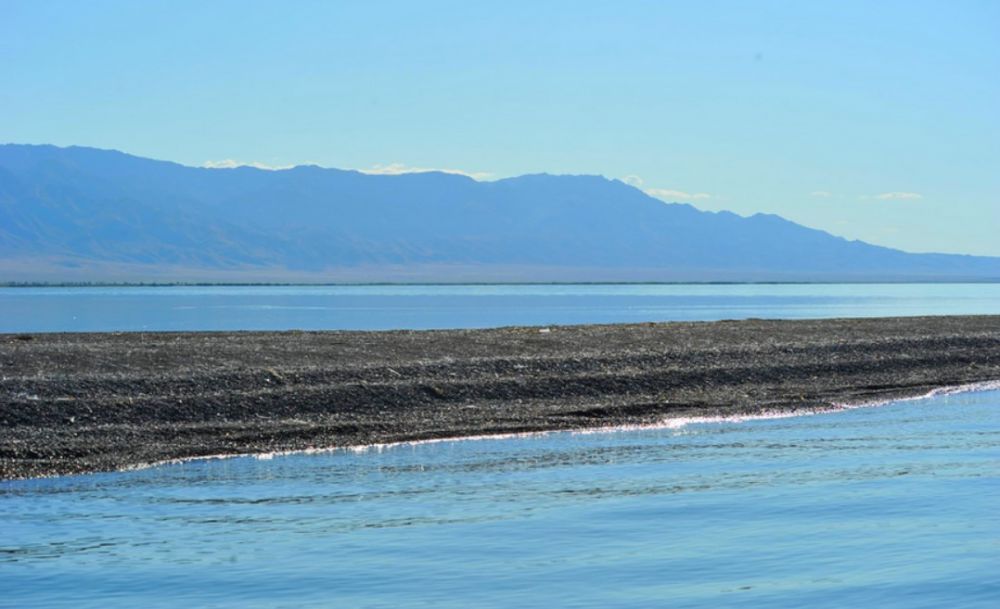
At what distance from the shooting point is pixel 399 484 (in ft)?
61.1

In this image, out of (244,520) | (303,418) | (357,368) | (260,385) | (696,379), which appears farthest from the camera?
(696,379)

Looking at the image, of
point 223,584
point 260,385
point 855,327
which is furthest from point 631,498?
point 855,327

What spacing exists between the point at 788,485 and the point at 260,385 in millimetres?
10762

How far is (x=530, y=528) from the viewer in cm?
1586

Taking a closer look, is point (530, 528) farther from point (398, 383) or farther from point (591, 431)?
point (398, 383)

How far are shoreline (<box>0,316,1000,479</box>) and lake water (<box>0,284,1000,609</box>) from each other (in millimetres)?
1494

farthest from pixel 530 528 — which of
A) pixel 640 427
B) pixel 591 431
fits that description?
pixel 640 427

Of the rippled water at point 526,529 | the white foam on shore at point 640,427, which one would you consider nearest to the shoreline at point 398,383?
the white foam on shore at point 640,427

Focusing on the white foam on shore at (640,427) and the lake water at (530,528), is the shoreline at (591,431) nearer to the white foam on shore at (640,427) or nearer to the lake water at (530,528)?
the white foam on shore at (640,427)

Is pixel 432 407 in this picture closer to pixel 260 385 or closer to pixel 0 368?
pixel 260 385

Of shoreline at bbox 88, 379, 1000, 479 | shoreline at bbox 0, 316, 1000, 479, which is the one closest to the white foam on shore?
shoreline at bbox 88, 379, 1000, 479

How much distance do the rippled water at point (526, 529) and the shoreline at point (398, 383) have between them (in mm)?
1467

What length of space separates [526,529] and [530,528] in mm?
67

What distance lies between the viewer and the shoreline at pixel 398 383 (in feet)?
71.3
